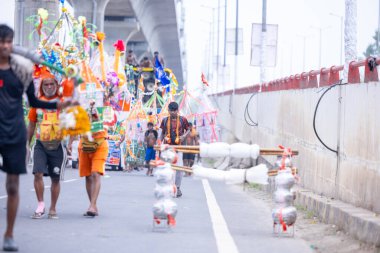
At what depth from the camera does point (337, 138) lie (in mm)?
14539

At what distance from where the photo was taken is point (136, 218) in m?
13.4

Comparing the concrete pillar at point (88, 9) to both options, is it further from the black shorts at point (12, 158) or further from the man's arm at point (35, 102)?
the black shorts at point (12, 158)

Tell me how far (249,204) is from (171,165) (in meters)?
5.73

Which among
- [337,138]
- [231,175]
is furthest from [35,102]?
[337,138]

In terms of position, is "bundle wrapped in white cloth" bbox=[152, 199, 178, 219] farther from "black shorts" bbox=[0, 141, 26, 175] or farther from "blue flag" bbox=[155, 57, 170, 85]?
"blue flag" bbox=[155, 57, 170, 85]

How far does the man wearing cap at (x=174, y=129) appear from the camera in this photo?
1788 cm

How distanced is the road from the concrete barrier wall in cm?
103

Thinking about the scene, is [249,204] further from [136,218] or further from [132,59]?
[132,59]

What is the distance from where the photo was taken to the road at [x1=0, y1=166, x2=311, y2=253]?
33.8 ft

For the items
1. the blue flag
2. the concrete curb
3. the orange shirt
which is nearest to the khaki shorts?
the orange shirt

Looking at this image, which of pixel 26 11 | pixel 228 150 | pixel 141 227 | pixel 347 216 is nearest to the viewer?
pixel 228 150

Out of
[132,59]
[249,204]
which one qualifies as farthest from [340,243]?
[132,59]

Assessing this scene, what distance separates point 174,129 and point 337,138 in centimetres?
422

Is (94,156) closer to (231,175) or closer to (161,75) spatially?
(231,175)
